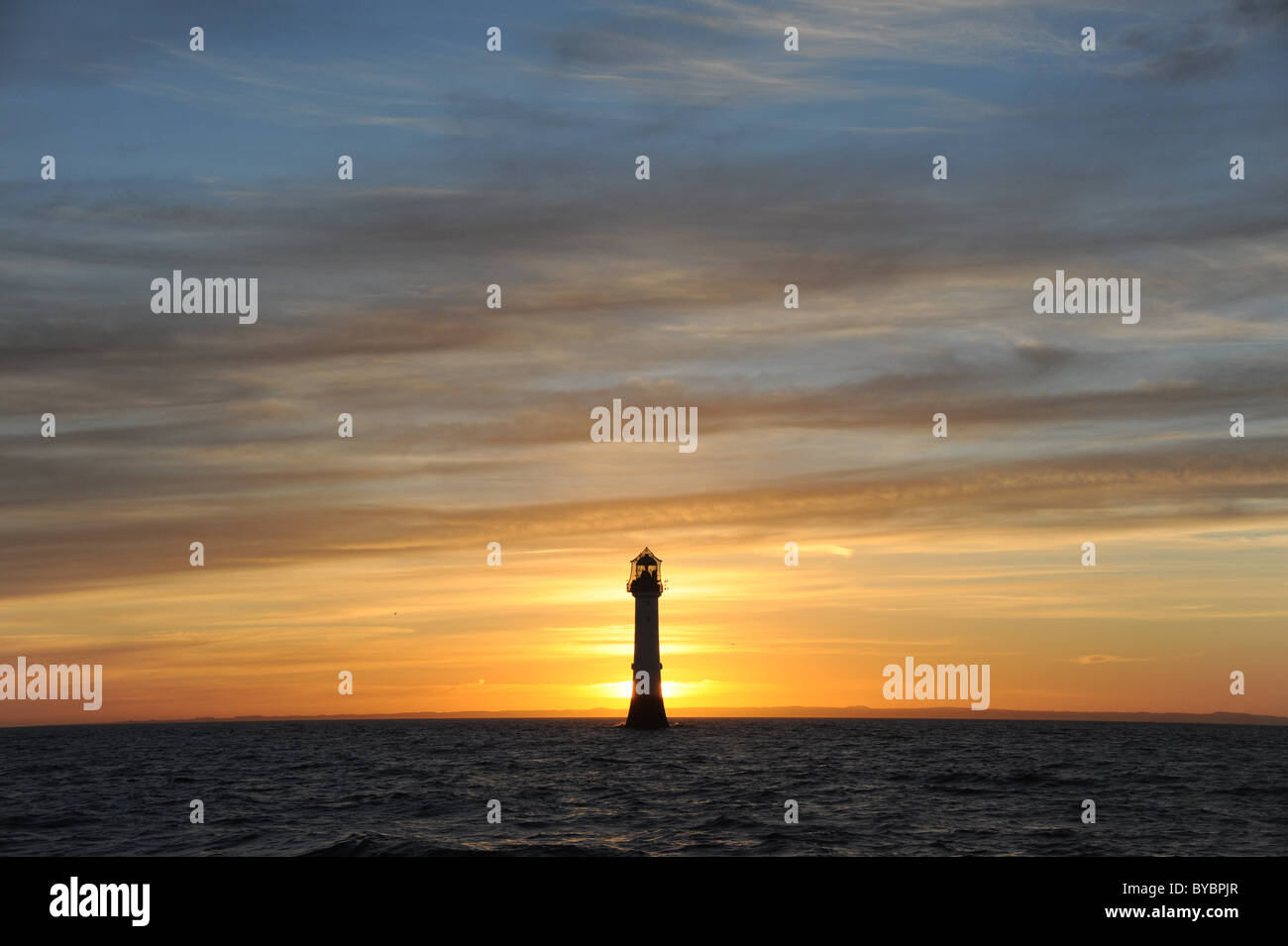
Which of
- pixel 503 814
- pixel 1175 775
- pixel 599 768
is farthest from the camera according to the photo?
pixel 599 768

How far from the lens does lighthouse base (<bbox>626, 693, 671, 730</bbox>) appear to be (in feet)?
322

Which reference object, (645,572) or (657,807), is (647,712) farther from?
(657,807)

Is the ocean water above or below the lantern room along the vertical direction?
below

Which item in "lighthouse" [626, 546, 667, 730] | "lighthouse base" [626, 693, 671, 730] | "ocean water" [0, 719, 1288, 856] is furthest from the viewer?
"lighthouse base" [626, 693, 671, 730]

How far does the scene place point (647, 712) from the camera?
101 metres

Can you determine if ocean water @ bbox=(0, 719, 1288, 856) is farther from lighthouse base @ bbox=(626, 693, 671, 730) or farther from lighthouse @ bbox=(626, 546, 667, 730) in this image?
lighthouse base @ bbox=(626, 693, 671, 730)

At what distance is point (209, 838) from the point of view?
32.6m

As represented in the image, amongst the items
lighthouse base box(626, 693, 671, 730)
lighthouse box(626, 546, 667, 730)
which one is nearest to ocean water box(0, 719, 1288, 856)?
lighthouse box(626, 546, 667, 730)

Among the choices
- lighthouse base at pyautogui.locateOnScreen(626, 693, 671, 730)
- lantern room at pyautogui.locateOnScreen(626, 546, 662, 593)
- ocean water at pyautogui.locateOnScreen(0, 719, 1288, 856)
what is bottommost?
lighthouse base at pyautogui.locateOnScreen(626, 693, 671, 730)

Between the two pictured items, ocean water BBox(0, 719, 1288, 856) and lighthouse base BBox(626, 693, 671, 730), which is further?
lighthouse base BBox(626, 693, 671, 730)
